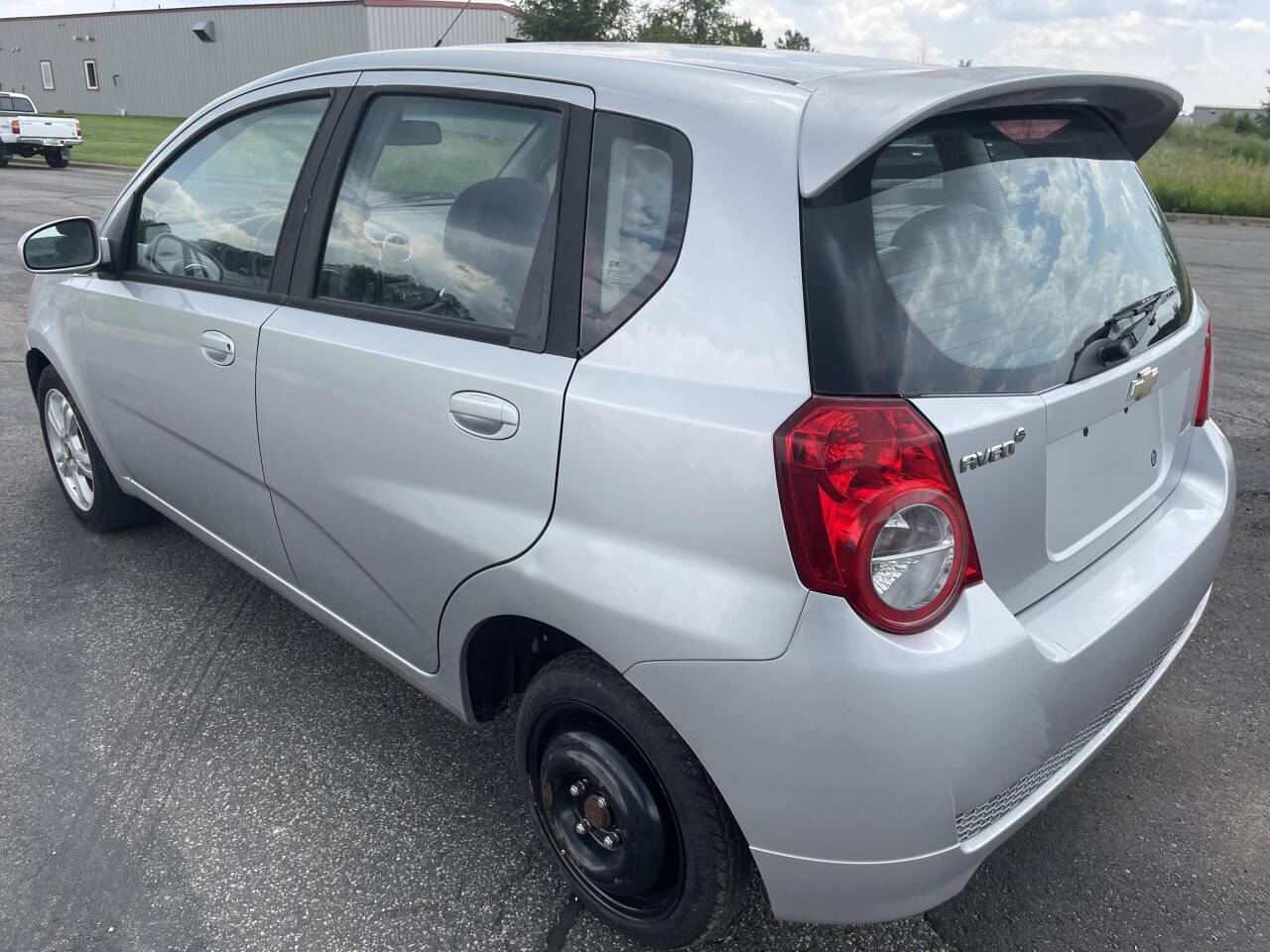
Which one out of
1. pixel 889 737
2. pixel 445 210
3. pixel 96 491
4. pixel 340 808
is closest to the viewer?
pixel 889 737

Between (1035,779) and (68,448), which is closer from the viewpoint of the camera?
(1035,779)

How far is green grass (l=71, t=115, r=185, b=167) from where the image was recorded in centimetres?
2564

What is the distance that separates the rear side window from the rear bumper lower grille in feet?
3.44

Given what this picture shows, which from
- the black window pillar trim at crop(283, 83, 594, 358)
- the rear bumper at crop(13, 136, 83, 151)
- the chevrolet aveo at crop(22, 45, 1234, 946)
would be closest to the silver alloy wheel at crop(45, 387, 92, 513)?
the chevrolet aveo at crop(22, 45, 1234, 946)

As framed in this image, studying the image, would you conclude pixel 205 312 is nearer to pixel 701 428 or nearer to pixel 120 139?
pixel 701 428

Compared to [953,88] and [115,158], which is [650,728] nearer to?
[953,88]

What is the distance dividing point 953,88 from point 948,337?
1.39 ft

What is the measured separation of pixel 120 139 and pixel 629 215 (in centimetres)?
3682

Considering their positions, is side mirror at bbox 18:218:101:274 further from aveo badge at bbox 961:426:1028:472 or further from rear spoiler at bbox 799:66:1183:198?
aveo badge at bbox 961:426:1028:472

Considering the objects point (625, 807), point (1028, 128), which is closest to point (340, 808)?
point (625, 807)

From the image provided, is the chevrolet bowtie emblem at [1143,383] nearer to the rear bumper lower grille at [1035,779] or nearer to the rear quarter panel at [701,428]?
the rear bumper lower grille at [1035,779]

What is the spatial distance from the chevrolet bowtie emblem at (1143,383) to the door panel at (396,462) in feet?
3.68

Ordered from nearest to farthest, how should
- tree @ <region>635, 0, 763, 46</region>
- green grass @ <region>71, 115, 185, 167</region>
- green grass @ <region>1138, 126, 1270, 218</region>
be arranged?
1. green grass @ <region>1138, 126, 1270, 218</region>
2. green grass @ <region>71, 115, 185, 167</region>
3. tree @ <region>635, 0, 763, 46</region>

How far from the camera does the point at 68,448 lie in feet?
13.0
